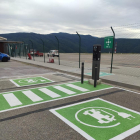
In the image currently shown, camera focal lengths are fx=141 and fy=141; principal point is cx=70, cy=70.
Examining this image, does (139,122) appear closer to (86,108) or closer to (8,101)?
(86,108)

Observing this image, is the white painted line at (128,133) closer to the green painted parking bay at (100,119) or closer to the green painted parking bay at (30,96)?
the green painted parking bay at (100,119)

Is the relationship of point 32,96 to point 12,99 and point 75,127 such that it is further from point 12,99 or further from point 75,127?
point 75,127

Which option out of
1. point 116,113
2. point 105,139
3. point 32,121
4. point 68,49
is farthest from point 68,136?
point 68,49

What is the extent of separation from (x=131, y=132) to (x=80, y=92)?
9.78ft

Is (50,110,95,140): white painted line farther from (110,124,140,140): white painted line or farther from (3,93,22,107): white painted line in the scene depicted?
(3,93,22,107): white painted line

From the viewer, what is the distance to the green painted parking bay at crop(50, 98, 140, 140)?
292cm

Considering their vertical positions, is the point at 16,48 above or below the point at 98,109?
above

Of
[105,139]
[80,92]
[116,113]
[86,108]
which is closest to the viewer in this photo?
[105,139]

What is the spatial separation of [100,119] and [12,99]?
10.2 feet

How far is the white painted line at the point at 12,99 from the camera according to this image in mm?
4559

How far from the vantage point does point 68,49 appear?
532 feet

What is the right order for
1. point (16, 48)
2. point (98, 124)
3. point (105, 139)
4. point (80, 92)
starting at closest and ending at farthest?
point (105, 139) < point (98, 124) < point (80, 92) < point (16, 48)

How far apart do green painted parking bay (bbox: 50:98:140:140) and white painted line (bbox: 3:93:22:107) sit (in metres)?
1.33

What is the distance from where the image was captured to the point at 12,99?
4.92 metres
